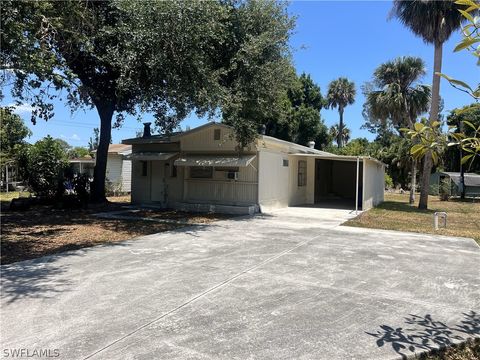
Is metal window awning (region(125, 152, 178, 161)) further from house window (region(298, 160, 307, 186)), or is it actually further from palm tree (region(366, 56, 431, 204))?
palm tree (region(366, 56, 431, 204))

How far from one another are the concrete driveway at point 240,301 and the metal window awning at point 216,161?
20.0 feet

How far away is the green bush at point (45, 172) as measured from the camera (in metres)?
16.6

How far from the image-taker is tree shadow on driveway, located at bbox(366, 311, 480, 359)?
12.6ft

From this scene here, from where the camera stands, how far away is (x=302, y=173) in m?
20.0

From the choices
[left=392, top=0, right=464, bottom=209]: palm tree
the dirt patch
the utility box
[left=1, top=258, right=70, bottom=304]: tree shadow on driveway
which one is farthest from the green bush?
[left=392, top=0, right=464, bottom=209]: palm tree

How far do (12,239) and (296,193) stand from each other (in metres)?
13.1

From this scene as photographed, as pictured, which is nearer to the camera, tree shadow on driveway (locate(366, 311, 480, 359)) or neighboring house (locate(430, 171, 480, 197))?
tree shadow on driveway (locate(366, 311, 480, 359))

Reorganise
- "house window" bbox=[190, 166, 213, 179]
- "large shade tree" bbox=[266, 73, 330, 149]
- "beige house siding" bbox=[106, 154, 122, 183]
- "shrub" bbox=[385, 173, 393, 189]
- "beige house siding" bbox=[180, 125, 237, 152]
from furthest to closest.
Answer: "shrub" bbox=[385, 173, 393, 189] < "large shade tree" bbox=[266, 73, 330, 149] < "beige house siding" bbox=[106, 154, 122, 183] < "house window" bbox=[190, 166, 213, 179] < "beige house siding" bbox=[180, 125, 237, 152]

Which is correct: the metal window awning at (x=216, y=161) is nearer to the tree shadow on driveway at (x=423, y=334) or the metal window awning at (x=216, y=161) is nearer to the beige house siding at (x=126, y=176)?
the tree shadow on driveway at (x=423, y=334)

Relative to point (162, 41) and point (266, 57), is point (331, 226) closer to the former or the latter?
point (266, 57)

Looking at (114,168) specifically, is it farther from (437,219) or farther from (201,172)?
(437,219)

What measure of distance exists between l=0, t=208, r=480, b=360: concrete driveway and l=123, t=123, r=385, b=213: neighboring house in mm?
6713

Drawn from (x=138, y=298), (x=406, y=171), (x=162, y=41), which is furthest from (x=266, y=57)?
(x=406, y=171)

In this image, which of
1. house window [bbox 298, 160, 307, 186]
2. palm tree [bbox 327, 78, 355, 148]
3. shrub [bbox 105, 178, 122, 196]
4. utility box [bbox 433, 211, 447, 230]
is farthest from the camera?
palm tree [bbox 327, 78, 355, 148]
